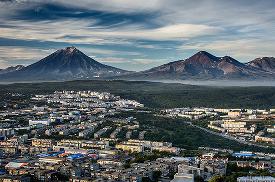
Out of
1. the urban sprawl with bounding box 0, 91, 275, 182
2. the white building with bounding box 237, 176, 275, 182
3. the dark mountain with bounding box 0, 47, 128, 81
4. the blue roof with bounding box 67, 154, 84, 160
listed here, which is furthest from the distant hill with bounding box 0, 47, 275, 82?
the white building with bounding box 237, 176, 275, 182

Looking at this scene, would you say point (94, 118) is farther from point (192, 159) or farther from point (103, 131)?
point (192, 159)

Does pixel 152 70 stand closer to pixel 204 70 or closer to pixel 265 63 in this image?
pixel 204 70

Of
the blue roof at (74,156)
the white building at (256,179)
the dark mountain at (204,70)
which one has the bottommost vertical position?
the white building at (256,179)

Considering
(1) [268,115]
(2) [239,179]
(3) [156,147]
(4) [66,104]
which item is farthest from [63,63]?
(2) [239,179]

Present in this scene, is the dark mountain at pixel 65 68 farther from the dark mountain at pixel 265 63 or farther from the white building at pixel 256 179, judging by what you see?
the white building at pixel 256 179

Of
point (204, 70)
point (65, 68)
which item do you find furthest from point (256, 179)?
point (204, 70)

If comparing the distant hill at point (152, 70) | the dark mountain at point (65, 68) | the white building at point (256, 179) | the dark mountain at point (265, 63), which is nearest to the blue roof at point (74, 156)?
the white building at point (256, 179)

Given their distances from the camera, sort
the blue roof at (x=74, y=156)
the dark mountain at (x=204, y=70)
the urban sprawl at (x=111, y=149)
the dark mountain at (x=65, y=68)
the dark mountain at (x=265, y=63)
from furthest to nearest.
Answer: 1. the dark mountain at (x=265, y=63)
2. the dark mountain at (x=65, y=68)
3. the dark mountain at (x=204, y=70)
4. the blue roof at (x=74, y=156)
5. the urban sprawl at (x=111, y=149)
